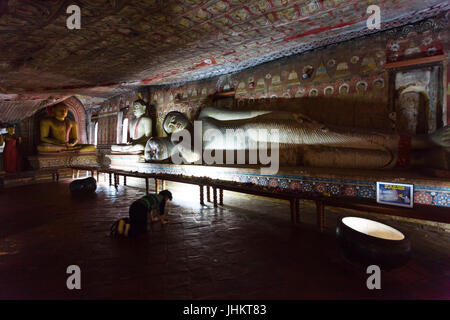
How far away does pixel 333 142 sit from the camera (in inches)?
141

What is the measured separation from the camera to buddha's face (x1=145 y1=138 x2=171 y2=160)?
5.64m

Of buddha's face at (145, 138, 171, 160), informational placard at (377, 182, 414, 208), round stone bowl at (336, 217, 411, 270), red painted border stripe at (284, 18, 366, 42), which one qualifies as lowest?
round stone bowl at (336, 217, 411, 270)

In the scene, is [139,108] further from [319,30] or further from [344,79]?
[344,79]

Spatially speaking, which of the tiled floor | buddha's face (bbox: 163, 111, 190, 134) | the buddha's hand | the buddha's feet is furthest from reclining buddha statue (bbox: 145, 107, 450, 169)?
the buddha's feet

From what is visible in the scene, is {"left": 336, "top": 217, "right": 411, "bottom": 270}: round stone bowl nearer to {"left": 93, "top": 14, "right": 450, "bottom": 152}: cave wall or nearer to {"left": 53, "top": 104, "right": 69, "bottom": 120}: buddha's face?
{"left": 93, "top": 14, "right": 450, "bottom": 152}: cave wall

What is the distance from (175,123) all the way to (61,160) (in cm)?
430

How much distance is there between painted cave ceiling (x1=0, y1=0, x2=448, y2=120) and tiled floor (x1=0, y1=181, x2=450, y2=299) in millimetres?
2564

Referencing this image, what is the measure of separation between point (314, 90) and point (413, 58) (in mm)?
1604

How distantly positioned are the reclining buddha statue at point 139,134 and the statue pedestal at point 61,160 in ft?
5.40

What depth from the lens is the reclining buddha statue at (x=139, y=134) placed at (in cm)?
654

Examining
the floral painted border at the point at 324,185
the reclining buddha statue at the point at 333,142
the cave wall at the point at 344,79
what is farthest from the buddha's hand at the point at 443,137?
the cave wall at the point at 344,79

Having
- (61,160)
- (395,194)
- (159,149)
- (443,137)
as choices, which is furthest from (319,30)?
(61,160)

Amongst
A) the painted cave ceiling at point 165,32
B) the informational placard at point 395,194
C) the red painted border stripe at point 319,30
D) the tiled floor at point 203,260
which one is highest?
the red painted border stripe at point 319,30

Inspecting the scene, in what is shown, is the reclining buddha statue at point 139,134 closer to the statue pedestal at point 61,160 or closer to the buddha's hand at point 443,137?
the statue pedestal at point 61,160
